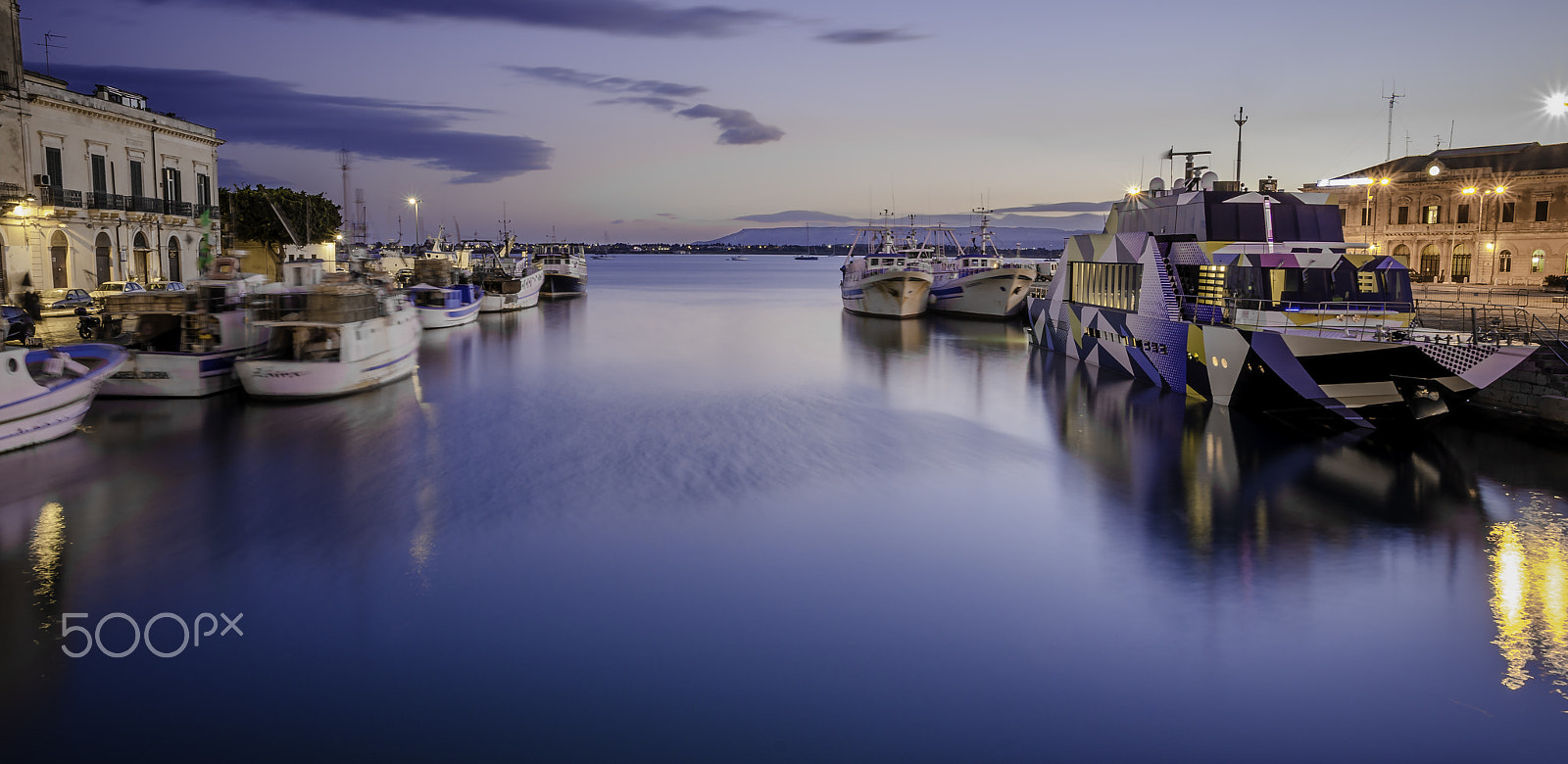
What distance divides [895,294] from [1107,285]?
1113 inches

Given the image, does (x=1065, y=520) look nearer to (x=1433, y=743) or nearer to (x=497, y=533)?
(x=1433, y=743)

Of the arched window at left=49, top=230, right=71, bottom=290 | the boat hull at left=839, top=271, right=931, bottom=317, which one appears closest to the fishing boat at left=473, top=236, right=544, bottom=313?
the arched window at left=49, top=230, right=71, bottom=290

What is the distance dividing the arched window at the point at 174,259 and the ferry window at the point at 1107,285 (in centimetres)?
4311

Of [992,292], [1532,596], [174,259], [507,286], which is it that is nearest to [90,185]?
[174,259]

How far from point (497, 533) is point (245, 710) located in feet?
18.6

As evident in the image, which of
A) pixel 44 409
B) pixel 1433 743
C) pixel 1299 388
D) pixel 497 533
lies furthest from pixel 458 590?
pixel 1299 388

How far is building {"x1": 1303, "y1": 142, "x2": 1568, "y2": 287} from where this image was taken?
47375 mm

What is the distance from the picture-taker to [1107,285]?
28.6 metres

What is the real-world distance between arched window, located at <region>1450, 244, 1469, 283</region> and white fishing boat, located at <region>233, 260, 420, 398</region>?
5301 cm

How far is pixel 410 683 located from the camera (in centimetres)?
927

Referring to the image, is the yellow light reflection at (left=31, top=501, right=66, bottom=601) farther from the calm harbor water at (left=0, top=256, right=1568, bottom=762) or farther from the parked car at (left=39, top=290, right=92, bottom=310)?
the parked car at (left=39, top=290, right=92, bottom=310)

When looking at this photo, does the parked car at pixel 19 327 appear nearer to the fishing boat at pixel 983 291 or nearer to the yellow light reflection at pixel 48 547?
the yellow light reflection at pixel 48 547

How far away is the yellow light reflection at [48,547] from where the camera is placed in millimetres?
11523

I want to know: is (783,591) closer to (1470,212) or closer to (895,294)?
(895,294)
